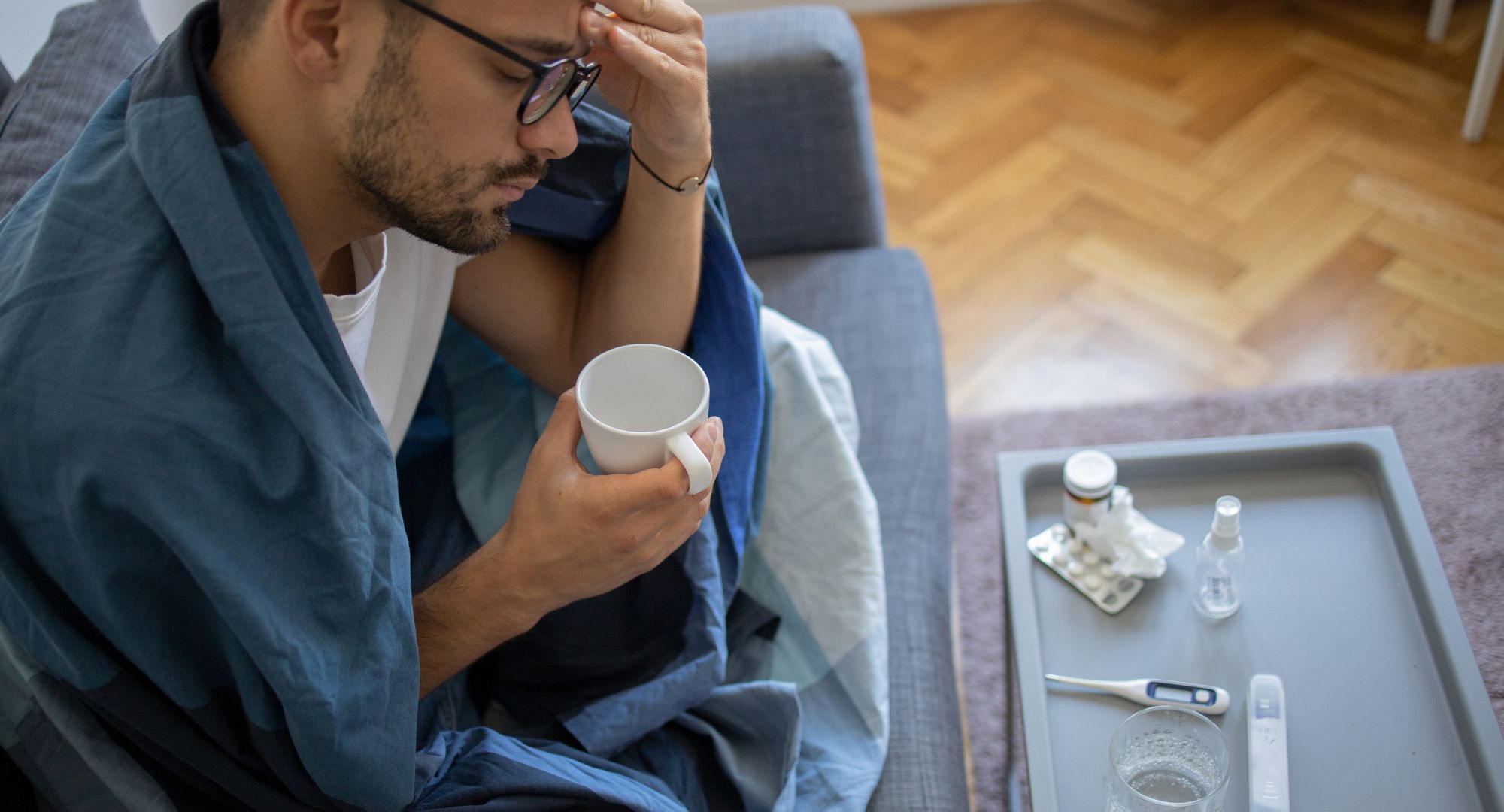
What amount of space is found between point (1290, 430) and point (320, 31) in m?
1.60

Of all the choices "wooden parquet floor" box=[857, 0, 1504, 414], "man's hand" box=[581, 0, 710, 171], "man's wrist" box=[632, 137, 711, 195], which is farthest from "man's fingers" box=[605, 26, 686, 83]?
"wooden parquet floor" box=[857, 0, 1504, 414]

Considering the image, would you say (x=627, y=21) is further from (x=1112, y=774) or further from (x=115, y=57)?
(x=1112, y=774)

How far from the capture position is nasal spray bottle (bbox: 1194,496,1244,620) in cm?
120

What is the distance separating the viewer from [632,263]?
1.27m

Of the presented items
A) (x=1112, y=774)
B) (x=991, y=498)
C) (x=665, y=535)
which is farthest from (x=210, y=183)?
(x=991, y=498)

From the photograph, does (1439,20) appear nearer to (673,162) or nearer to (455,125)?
(673,162)

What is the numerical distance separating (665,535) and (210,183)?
1.45 ft

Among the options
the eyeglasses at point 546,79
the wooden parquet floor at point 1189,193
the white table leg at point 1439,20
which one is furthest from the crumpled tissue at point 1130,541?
the white table leg at point 1439,20

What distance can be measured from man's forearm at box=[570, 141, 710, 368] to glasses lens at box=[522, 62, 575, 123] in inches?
8.4

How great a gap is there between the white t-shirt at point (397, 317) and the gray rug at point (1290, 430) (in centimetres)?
82

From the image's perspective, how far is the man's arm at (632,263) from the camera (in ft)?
3.58

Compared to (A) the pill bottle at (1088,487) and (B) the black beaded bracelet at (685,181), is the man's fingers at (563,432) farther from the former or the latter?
(A) the pill bottle at (1088,487)

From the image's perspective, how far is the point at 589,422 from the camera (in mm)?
929

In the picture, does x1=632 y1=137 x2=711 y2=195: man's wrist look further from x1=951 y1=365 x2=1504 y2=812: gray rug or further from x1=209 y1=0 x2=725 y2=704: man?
x1=951 y1=365 x2=1504 y2=812: gray rug
